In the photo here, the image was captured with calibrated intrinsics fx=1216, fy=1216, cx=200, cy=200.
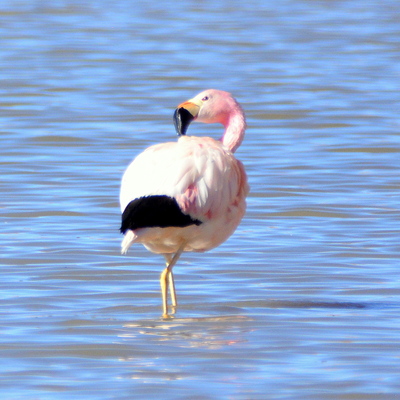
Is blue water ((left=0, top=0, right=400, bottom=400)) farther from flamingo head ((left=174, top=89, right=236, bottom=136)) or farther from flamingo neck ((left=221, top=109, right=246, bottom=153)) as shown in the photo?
flamingo head ((left=174, top=89, right=236, bottom=136))

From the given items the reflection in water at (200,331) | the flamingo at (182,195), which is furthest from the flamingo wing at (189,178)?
the reflection in water at (200,331)

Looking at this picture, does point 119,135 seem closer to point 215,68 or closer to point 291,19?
point 215,68

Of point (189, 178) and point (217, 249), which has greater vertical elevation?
point (189, 178)

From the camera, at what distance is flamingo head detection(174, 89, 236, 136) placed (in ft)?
22.5

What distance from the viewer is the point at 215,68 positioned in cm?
1741

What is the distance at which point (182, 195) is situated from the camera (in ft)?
19.8

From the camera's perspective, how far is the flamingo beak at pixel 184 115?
6.83 metres

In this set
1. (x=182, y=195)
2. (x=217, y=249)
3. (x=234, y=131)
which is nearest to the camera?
(x=182, y=195)

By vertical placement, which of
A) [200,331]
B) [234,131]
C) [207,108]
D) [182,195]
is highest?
[207,108]

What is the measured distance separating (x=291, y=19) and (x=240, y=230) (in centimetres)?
1547

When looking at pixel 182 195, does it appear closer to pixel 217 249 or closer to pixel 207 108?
pixel 207 108

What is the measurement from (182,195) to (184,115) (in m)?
0.93

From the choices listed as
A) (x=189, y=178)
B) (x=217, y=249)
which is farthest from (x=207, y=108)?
(x=217, y=249)

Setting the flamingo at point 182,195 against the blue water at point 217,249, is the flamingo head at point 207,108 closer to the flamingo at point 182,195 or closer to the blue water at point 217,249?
the flamingo at point 182,195
